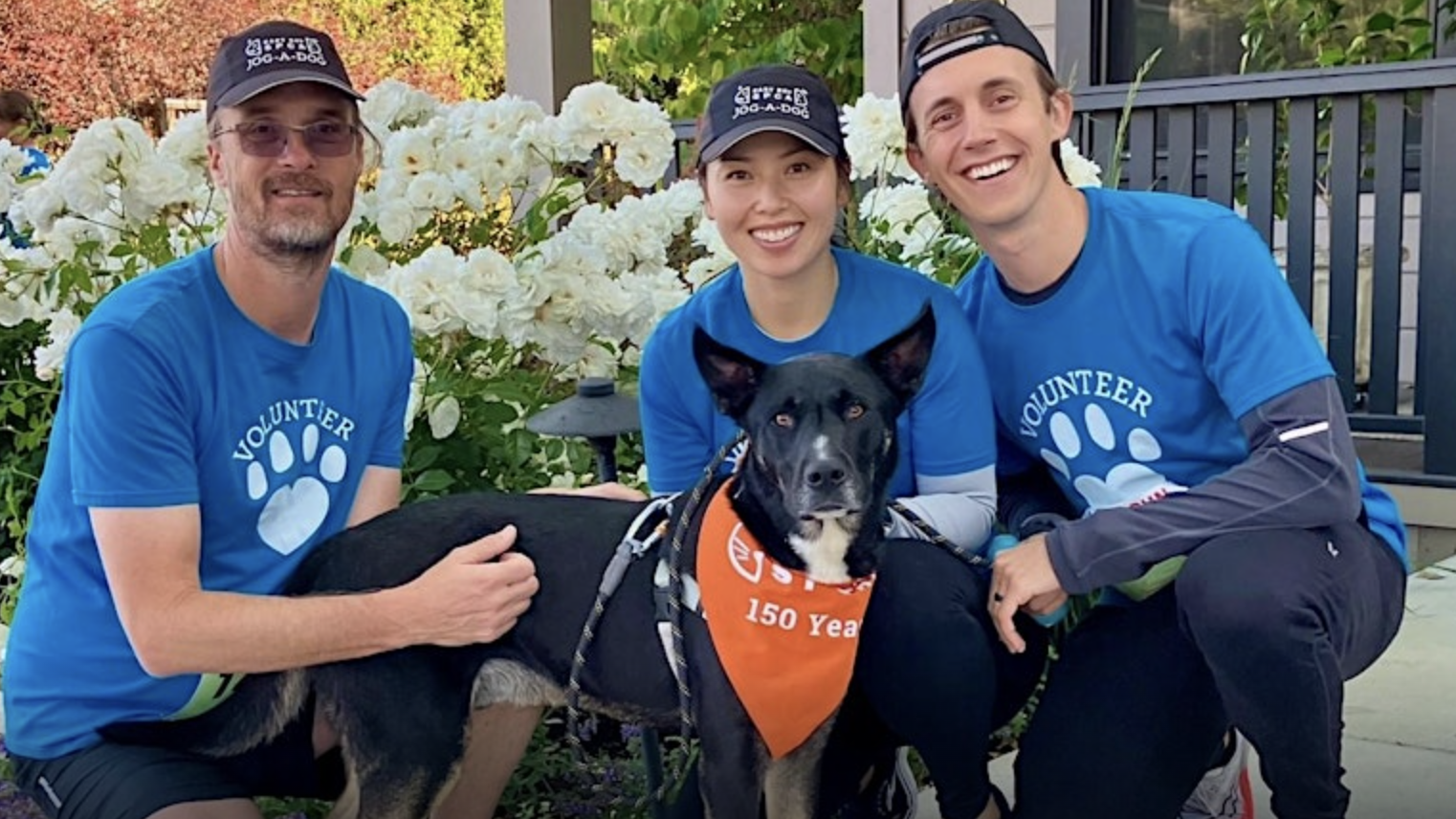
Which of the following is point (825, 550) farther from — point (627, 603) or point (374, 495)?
point (374, 495)

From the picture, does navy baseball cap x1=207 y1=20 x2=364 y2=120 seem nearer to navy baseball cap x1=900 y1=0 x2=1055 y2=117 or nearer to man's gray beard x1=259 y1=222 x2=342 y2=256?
man's gray beard x1=259 y1=222 x2=342 y2=256

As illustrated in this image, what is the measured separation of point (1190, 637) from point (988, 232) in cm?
75

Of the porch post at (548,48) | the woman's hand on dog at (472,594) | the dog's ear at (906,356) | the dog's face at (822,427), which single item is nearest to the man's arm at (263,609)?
the woman's hand on dog at (472,594)

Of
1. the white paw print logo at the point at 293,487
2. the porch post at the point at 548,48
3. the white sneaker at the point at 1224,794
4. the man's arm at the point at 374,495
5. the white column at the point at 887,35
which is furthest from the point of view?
the porch post at the point at 548,48

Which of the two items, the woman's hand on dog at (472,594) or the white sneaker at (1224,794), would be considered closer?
the woman's hand on dog at (472,594)

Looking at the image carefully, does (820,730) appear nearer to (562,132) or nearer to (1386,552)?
(1386,552)

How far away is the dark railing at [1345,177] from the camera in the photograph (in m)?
5.07

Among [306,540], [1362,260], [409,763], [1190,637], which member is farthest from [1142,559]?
[1362,260]

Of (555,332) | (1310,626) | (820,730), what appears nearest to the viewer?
(1310,626)

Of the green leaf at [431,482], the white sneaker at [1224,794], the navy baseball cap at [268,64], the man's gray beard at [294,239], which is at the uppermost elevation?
the navy baseball cap at [268,64]

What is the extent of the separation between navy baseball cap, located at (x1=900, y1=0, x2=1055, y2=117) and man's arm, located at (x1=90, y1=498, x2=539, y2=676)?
1090 millimetres

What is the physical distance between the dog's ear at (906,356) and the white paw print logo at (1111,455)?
38 cm

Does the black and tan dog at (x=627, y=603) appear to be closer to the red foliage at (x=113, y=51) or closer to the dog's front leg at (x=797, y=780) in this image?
the dog's front leg at (x=797, y=780)

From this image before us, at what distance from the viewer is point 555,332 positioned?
11.0 ft
